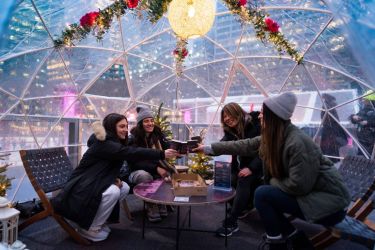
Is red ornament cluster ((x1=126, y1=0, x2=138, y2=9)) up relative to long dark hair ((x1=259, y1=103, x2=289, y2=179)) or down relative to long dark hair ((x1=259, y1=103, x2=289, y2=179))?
up

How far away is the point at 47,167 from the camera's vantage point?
436 cm

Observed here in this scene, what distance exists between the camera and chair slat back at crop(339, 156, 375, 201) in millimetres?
3812

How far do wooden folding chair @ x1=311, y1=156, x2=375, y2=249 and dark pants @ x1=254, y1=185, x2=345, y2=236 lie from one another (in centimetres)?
21

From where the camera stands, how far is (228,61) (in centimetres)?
784

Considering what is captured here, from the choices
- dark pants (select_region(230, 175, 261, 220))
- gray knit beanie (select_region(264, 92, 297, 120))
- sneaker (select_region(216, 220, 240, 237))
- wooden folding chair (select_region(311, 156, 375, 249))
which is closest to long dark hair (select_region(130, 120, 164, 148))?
dark pants (select_region(230, 175, 261, 220))

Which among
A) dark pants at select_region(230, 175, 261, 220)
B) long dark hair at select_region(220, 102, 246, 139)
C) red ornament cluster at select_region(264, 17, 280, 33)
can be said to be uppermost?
red ornament cluster at select_region(264, 17, 280, 33)

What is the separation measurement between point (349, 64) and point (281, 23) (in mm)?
1540

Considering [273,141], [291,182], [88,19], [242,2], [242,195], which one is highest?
[242,2]

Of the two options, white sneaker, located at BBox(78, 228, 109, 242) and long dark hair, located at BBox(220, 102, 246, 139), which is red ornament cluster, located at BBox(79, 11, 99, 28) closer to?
long dark hair, located at BBox(220, 102, 246, 139)

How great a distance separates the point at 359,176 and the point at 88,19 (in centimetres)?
475

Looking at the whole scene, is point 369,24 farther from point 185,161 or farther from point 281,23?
point 185,161

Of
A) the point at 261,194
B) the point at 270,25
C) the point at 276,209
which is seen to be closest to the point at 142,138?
the point at 261,194

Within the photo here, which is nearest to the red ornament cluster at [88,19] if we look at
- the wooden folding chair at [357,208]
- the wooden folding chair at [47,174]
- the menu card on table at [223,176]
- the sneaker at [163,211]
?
the wooden folding chair at [47,174]

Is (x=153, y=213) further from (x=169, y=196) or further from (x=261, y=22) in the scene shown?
(x=261, y=22)
